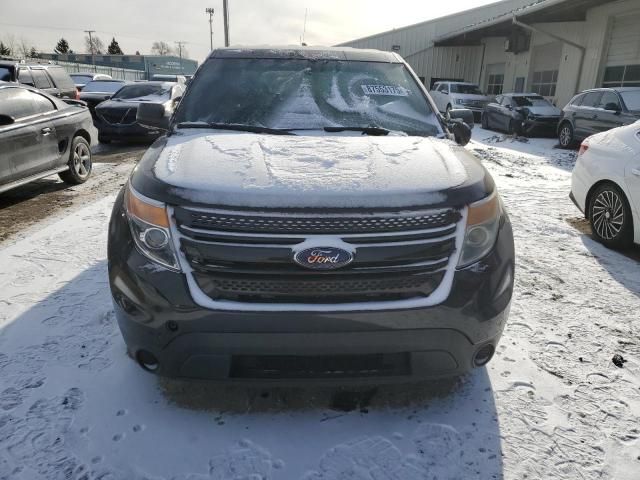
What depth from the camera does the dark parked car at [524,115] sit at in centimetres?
1500

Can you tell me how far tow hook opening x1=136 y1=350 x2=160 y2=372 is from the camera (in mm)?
2137

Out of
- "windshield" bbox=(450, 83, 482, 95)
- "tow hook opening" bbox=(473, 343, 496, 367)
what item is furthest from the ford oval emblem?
"windshield" bbox=(450, 83, 482, 95)

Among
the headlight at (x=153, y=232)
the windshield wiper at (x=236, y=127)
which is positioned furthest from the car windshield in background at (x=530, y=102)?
the headlight at (x=153, y=232)

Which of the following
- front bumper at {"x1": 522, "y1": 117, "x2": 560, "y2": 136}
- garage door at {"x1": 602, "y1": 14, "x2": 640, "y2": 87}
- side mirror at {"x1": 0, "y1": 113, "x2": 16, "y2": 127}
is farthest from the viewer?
front bumper at {"x1": 522, "y1": 117, "x2": 560, "y2": 136}

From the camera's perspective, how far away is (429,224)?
2.06 metres

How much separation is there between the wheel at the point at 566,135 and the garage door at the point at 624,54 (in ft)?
11.4

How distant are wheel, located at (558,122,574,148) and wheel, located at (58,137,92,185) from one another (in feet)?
37.9

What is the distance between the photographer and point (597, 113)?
38.7ft

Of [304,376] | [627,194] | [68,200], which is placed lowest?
[68,200]

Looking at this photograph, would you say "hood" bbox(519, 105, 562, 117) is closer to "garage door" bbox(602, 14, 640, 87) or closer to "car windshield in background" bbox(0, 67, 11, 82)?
"garage door" bbox(602, 14, 640, 87)

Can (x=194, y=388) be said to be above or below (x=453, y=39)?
below

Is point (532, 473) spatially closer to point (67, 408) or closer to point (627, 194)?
point (67, 408)

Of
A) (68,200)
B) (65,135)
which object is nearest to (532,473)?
(68,200)

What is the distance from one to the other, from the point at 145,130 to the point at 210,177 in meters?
9.93
